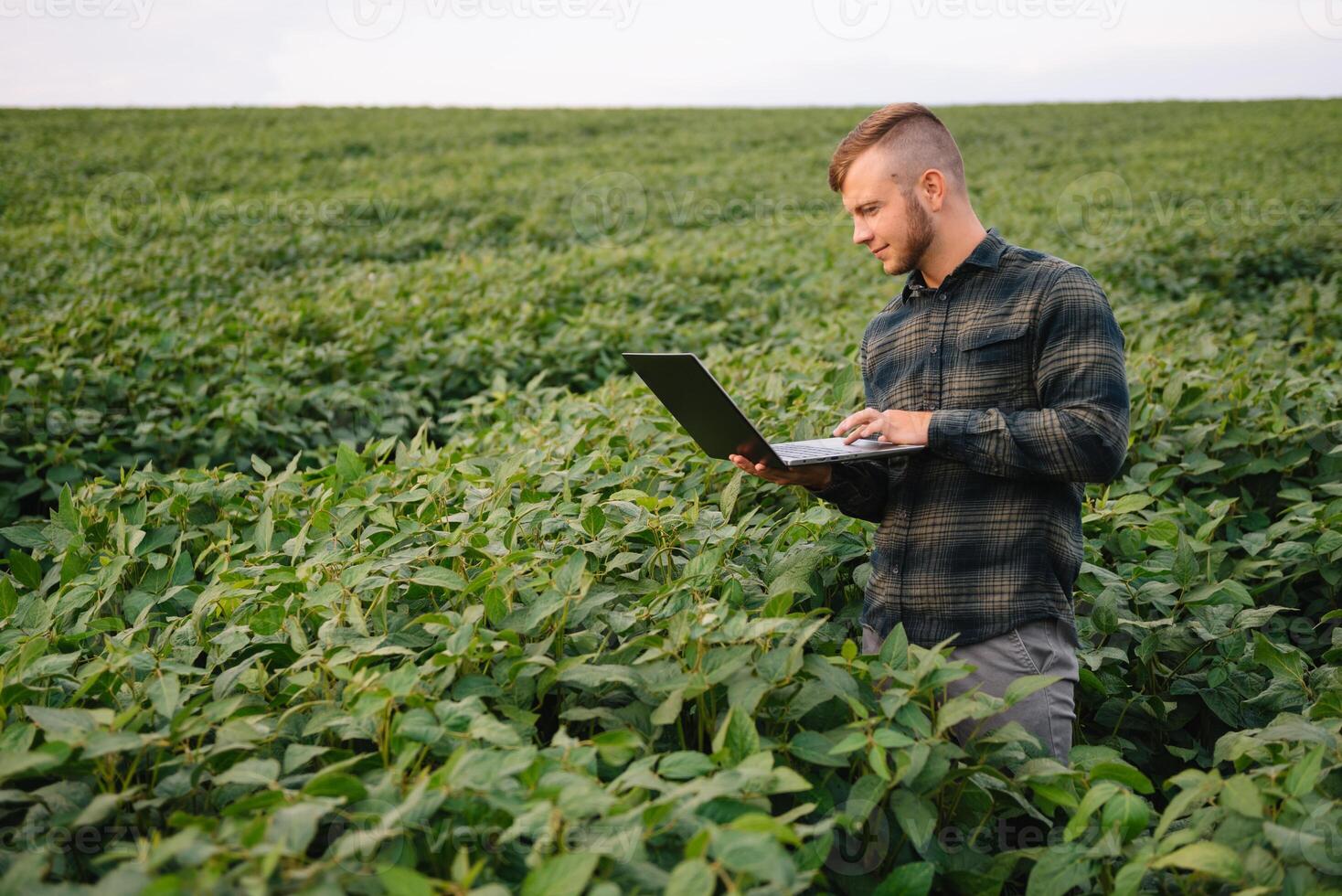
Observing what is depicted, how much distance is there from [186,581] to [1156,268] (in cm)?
796

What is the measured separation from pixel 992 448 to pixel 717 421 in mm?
526

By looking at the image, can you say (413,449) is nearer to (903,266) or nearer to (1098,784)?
(903,266)

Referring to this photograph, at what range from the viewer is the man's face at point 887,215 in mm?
1979

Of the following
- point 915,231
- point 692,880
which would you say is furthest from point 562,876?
point 915,231

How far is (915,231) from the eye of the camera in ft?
6.53

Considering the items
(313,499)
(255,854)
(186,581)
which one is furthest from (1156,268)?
(255,854)

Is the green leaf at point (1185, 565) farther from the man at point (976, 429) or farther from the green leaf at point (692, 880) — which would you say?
the green leaf at point (692, 880)

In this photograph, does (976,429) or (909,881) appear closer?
(909,881)

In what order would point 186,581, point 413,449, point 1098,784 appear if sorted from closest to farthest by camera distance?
point 1098,784, point 186,581, point 413,449

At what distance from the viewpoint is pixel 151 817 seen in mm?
1382

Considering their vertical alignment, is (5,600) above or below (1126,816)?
above

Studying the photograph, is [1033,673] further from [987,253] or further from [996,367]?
[987,253]

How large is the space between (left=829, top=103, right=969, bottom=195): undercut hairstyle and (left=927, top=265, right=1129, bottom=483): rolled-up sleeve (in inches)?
14.0

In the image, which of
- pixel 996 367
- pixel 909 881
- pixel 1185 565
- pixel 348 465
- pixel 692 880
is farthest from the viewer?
pixel 348 465
